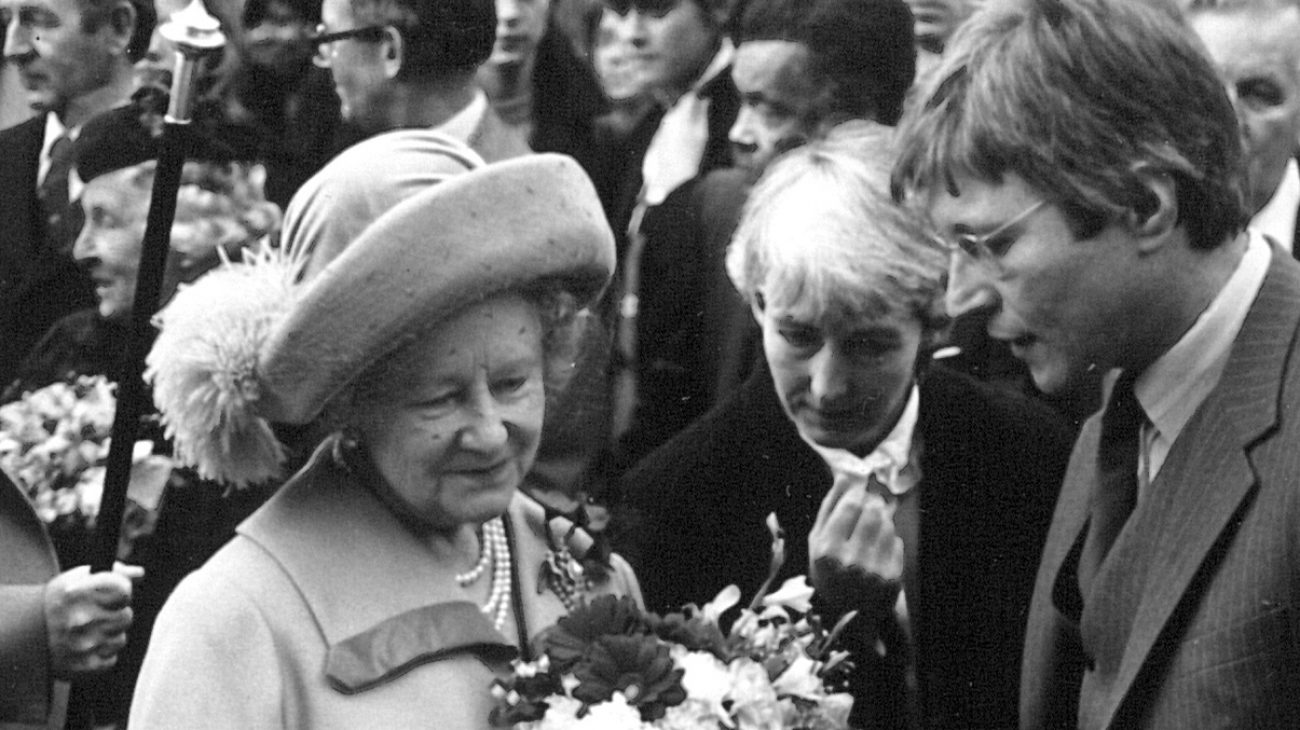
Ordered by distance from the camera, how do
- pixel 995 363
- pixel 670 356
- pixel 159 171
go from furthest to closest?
pixel 670 356
pixel 995 363
pixel 159 171

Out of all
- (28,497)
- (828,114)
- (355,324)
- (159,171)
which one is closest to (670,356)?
(828,114)

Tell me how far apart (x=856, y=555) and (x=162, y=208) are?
4.20ft

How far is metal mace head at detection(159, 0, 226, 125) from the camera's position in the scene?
10.5 ft

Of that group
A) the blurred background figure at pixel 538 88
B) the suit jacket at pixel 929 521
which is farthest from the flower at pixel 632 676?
the blurred background figure at pixel 538 88

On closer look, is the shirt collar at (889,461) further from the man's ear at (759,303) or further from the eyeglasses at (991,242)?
the eyeglasses at (991,242)

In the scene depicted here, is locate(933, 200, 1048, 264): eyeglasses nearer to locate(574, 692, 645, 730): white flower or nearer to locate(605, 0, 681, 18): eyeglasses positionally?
locate(574, 692, 645, 730): white flower

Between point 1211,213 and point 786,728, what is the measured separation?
3.00 feet

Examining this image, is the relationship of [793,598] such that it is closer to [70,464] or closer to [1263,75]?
[70,464]

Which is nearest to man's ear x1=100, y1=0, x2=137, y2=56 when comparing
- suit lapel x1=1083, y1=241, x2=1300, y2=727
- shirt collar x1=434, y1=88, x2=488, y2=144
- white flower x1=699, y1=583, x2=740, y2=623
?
shirt collar x1=434, y1=88, x2=488, y2=144

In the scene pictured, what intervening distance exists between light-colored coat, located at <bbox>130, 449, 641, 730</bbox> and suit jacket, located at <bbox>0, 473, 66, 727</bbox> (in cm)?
105

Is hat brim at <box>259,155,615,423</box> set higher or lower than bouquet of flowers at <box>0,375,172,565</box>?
higher

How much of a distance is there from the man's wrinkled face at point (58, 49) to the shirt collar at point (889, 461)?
2.47 metres

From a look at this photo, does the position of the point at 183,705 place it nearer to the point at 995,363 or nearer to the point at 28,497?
the point at 28,497

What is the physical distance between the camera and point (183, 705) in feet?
9.17
